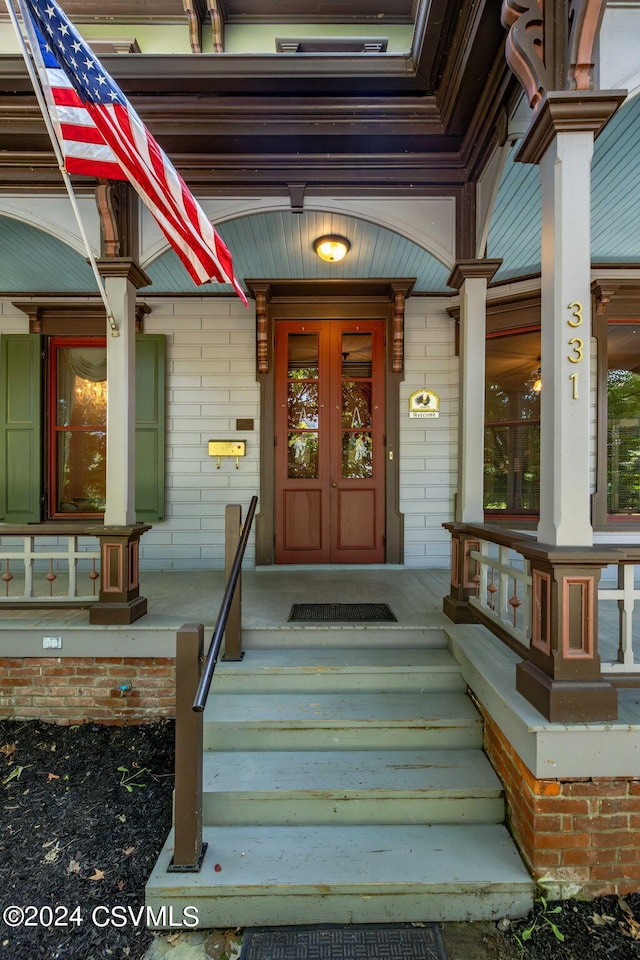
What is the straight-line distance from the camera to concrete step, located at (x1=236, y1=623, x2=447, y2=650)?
109 inches

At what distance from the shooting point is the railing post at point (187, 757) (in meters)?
1.70

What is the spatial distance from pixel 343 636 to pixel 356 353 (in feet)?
10.0

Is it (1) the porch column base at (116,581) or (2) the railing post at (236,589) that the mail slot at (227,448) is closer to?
(1) the porch column base at (116,581)

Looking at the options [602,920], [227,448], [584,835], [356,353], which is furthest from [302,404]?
[602,920]

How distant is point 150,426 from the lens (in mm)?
4727

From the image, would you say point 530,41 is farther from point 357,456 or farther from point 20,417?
point 20,417

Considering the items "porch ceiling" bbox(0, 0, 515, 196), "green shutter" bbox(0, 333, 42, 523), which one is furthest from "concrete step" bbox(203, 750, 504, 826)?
"green shutter" bbox(0, 333, 42, 523)

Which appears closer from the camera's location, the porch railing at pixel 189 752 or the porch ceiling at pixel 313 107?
the porch railing at pixel 189 752

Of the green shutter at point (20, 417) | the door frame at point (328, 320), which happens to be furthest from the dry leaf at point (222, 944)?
the green shutter at point (20, 417)

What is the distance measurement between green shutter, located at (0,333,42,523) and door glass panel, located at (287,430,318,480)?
257 centimetres

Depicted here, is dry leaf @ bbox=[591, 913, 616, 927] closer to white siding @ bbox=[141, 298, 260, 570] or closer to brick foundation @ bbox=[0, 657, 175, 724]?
brick foundation @ bbox=[0, 657, 175, 724]

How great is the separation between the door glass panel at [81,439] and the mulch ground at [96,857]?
2.50 meters

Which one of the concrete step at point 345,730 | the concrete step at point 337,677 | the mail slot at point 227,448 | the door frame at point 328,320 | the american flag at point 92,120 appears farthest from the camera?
the mail slot at point 227,448

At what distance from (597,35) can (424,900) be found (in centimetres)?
323
